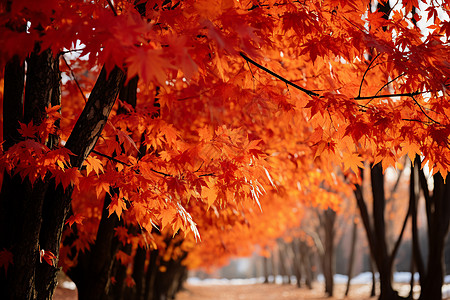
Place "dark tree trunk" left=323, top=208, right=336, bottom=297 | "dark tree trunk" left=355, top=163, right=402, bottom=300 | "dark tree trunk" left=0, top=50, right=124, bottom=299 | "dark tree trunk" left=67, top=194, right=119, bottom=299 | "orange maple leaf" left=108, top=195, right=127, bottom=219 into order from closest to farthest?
"dark tree trunk" left=0, top=50, right=124, bottom=299
"orange maple leaf" left=108, top=195, right=127, bottom=219
"dark tree trunk" left=67, top=194, right=119, bottom=299
"dark tree trunk" left=355, top=163, right=402, bottom=300
"dark tree trunk" left=323, top=208, right=336, bottom=297

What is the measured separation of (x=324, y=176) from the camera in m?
8.51

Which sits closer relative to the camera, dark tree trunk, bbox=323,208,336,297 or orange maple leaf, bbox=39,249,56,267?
orange maple leaf, bbox=39,249,56,267

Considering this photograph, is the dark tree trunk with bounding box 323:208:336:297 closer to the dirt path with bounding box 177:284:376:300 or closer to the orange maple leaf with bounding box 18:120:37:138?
the dirt path with bounding box 177:284:376:300

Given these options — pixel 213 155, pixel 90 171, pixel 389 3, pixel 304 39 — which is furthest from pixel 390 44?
pixel 389 3

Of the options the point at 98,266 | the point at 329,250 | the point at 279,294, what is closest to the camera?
the point at 98,266

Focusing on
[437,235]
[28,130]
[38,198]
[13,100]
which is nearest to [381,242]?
[437,235]

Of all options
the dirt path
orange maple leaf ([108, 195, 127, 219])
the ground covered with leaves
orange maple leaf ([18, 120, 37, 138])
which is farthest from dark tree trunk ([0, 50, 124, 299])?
the dirt path

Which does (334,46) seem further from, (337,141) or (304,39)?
(337,141)

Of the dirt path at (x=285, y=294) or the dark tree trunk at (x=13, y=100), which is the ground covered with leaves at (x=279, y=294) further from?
the dark tree trunk at (x=13, y=100)

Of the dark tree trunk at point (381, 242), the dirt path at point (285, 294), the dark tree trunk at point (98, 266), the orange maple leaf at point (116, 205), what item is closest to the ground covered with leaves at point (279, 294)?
the dirt path at point (285, 294)

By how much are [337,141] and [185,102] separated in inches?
131

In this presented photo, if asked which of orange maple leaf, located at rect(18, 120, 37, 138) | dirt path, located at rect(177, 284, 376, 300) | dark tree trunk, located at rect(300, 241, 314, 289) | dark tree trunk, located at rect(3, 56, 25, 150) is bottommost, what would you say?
dirt path, located at rect(177, 284, 376, 300)

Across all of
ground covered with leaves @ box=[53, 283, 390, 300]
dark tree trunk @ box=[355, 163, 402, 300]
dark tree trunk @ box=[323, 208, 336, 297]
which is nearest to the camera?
dark tree trunk @ box=[355, 163, 402, 300]

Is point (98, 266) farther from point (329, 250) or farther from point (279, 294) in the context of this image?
point (279, 294)
